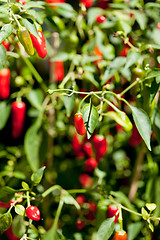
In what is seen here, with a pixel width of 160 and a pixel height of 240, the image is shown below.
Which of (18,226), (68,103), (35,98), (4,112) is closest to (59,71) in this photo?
(35,98)

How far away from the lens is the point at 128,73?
1063mm

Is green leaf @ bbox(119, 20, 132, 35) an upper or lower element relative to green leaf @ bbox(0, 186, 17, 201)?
upper

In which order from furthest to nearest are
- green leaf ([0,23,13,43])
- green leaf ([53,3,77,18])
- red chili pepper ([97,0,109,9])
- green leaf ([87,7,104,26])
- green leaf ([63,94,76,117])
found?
red chili pepper ([97,0,109,9]) < green leaf ([87,7,104,26]) < green leaf ([53,3,77,18]) < green leaf ([63,94,76,117]) < green leaf ([0,23,13,43])

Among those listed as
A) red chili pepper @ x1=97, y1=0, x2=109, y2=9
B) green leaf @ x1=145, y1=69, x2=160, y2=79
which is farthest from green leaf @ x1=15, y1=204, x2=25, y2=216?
red chili pepper @ x1=97, y1=0, x2=109, y2=9

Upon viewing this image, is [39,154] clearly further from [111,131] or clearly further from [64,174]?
[111,131]

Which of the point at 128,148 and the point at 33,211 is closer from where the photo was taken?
the point at 33,211

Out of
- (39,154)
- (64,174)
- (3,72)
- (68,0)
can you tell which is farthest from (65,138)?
(68,0)

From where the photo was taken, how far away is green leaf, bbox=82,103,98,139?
78 cm

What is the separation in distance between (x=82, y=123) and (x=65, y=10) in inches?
20.2

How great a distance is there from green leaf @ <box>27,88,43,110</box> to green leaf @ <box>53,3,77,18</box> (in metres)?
0.29

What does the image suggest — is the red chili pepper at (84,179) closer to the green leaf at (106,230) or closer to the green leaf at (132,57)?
the green leaf at (106,230)

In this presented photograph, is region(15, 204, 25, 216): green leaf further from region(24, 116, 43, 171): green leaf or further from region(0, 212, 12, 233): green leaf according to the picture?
region(24, 116, 43, 171): green leaf

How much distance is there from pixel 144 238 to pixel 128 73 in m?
0.58

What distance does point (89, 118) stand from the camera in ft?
2.59
